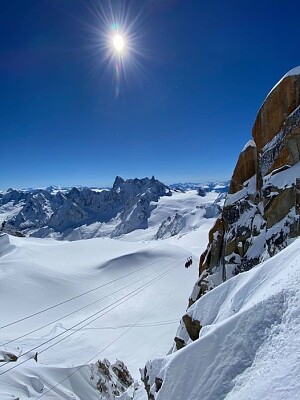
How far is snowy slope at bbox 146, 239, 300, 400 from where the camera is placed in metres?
5.87

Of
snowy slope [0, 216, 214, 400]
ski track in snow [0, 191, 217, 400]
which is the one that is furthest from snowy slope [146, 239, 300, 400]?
snowy slope [0, 216, 214, 400]

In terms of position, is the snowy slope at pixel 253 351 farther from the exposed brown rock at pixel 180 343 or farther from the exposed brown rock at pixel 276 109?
the exposed brown rock at pixel 276 109

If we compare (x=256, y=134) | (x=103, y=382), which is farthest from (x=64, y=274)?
(x=256, y=134)

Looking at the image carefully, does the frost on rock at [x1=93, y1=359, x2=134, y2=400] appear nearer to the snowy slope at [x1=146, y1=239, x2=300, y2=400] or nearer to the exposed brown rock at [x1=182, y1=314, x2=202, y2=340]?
the exposed brown rock at [x1=182, y1=314, x2=202, y2=340]

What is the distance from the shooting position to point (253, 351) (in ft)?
22.9

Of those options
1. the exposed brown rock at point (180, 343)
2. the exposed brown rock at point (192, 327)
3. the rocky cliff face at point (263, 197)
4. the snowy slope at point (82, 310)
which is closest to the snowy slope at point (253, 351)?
the exposed brown rock at point (192, 327)

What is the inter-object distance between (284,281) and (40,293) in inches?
1335

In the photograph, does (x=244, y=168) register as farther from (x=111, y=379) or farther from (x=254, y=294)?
(x=111, y=379)

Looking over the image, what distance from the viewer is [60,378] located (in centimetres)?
1667

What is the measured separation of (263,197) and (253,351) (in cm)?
1248

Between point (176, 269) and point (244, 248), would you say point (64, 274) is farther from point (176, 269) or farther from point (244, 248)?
point (244, 248)

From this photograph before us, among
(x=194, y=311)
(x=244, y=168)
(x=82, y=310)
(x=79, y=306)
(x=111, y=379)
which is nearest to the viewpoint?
(x=194, y=311)

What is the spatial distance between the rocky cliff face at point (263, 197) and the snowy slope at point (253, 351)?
22.1ft

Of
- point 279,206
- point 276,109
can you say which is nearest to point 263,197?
point 279,206
